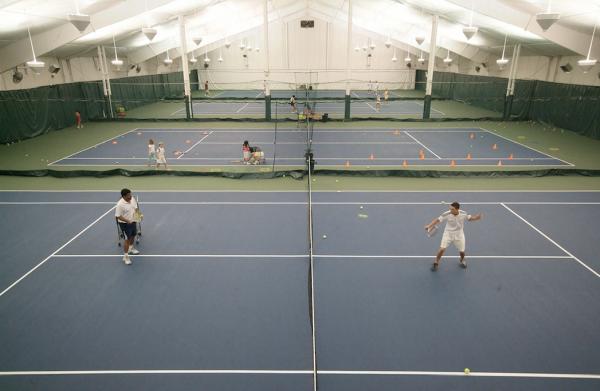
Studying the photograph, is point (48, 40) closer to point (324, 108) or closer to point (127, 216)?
point (127, 216)

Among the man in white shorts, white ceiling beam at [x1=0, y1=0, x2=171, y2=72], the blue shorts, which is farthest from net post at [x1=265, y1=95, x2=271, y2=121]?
the man in white shorts

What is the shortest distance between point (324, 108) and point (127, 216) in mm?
29863

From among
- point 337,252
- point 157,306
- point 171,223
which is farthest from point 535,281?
point 171,223

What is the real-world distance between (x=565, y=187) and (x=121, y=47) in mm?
32137

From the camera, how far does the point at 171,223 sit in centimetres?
1144

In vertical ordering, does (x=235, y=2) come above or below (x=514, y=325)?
above

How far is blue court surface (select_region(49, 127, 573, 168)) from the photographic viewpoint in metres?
18.1

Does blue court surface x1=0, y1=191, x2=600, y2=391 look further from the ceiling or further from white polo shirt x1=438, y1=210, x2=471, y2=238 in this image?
the ceiling

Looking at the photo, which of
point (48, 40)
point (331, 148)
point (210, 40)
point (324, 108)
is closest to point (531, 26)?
point (331, 148)

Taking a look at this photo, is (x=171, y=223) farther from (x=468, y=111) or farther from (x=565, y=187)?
(x=468, y=111)

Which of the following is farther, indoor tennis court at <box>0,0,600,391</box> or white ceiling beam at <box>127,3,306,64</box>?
white ceiling beam at <box>127,3,306,64</box>

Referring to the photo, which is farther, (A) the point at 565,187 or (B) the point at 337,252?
(A) the point at 565,187

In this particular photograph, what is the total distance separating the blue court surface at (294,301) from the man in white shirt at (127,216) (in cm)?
46

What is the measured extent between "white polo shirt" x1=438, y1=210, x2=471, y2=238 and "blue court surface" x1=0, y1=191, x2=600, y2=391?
37.3 inches
